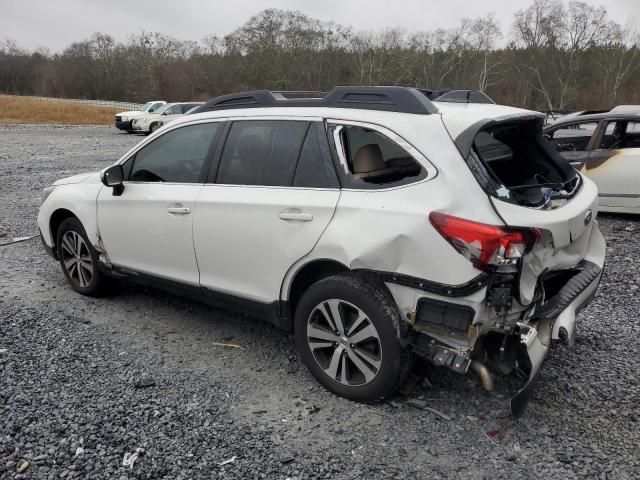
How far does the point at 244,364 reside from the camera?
3.56 meters

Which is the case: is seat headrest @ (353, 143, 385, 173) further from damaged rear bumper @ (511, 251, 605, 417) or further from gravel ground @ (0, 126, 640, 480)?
gravel ground @ (0, 126, 640, 480)

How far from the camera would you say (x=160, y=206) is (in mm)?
3768

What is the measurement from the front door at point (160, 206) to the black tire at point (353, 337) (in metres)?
1.04

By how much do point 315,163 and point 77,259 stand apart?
271cm

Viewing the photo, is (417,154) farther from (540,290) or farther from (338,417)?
(338,417)

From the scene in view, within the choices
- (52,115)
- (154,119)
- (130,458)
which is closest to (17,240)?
(130,458)

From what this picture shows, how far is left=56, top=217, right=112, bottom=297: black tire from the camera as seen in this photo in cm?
452

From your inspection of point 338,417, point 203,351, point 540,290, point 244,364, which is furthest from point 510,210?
point 203,351

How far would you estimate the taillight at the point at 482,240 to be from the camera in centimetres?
247

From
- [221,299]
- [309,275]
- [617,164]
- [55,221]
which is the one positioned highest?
[617,164]

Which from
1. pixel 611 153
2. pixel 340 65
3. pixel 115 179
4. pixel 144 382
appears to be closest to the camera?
pixel 144 382

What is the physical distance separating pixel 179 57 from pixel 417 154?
78.9m

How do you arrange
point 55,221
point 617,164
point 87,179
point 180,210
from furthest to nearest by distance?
point 617,164 < point 55,221 < point 87,179 < point 180,210

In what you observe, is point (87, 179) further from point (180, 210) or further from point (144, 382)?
point (144, 382)
